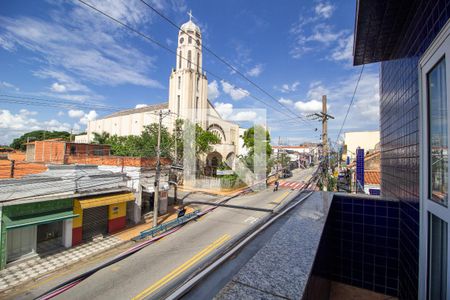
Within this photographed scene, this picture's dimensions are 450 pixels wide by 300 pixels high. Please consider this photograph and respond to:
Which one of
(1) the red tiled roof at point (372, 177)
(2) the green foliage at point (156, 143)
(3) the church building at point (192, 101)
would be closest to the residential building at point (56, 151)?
(2) the green foliage at point (156, 143)

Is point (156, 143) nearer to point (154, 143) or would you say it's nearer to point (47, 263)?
point (154, 143)

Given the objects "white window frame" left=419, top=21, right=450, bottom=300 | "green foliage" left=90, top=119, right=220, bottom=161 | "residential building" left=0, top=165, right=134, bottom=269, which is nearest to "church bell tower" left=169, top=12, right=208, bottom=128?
"green foliage" left=90, top=119, right=220, bottom=161

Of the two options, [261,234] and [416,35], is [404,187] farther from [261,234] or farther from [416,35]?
[261,234]

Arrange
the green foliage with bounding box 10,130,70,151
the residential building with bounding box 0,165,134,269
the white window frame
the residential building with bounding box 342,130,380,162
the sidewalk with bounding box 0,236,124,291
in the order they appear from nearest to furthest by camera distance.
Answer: the white window frame → the sidewalk with bounding box 0,236,124,291 → the residential building with bounding box 0,165,134,269 → the residential building with bounding box 342,130,380,162 → the green foliage with bounding box 10,130,70,151

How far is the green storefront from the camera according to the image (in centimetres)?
740

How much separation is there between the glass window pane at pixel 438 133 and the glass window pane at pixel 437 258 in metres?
0.24

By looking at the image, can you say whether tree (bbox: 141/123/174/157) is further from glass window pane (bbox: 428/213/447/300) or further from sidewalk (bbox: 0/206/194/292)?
glass window pane (bbox: 428/213/447/300)

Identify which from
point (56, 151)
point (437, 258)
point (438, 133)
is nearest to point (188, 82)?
point (56, 151)

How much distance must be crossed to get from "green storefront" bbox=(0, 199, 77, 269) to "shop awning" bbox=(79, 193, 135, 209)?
0.55 m

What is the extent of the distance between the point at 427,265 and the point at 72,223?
11221 millimetres

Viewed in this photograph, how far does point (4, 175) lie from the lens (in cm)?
1233

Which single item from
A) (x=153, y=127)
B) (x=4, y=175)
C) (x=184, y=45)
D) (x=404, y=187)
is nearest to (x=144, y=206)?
(x=4, y=175)

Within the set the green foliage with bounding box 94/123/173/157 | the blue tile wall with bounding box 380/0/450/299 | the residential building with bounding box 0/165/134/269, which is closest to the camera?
the blue tile wall with bounding box 380/0/450/299

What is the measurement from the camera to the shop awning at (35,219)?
7.41 meters
